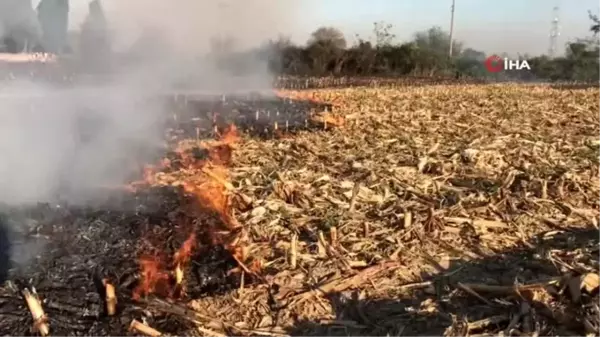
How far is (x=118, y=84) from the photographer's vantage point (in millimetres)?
11070

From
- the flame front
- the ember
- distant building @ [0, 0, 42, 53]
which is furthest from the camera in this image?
distant building @ [0, 0, 42, 53]

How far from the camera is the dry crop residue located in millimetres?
3744

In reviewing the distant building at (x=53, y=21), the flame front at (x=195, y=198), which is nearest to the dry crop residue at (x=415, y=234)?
the flame front at (x=195, y=198)

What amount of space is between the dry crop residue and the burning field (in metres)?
0.02

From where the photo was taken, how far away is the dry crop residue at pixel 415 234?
3.74 metres

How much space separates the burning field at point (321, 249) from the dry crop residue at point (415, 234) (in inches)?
0.6

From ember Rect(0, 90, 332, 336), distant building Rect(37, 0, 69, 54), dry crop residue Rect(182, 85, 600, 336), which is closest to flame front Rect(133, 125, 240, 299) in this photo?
ember Rect(0, 90, 332, 336)

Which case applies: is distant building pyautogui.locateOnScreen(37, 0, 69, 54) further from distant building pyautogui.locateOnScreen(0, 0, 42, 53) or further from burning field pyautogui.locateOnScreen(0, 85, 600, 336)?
burning field pyautogui.locateOnScreen(0, 85, 600, 336)

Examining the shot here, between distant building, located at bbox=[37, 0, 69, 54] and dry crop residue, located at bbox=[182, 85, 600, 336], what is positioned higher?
distant building, located at bbox=[37, 0, 69, 54]

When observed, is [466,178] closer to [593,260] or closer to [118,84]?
[593,260]

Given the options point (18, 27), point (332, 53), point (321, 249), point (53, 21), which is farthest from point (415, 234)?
point (332, 53)

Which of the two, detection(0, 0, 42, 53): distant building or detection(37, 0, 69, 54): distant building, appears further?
detection(37, 0, 69, 54): distant building

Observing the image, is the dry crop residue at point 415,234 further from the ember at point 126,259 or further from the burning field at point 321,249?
the ember at point 126,259

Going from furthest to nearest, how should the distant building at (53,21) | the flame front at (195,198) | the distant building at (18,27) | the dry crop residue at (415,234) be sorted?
the distant building at (53,21) < the distant building at (18,27) < the flame front at (195,198) < the dry crop residue at (415,234)
